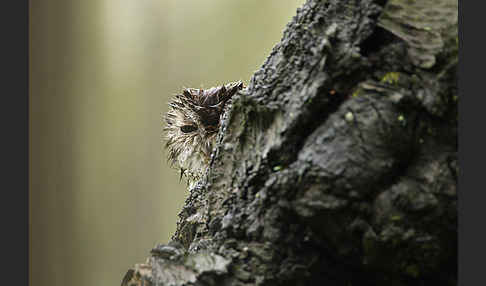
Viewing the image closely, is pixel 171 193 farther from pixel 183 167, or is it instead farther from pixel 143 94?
pixel 183 167

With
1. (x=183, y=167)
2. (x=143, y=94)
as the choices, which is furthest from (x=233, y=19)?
(x=183, y=167)

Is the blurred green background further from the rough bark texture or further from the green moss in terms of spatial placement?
the green moss

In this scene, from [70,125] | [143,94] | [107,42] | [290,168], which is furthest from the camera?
[143,94]

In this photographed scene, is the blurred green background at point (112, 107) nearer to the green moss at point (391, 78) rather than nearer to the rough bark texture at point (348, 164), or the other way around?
the rough bark texture at point (348, 164)

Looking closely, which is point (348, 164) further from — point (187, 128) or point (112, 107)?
point (112, 107)

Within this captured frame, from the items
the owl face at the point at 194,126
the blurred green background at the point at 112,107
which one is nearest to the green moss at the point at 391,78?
the owl face at the point at 194,126

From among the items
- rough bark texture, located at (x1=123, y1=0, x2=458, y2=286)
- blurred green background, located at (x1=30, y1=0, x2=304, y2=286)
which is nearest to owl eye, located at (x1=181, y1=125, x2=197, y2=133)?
rough bark texture, located at (x1=123, y1=0, x2=458, y2=286)
